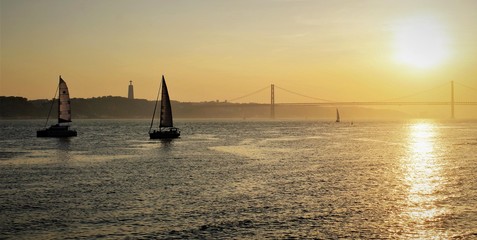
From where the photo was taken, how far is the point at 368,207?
86.7 feet

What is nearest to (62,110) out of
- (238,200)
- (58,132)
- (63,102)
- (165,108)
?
(63,102)

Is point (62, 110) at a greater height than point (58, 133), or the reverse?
point (62, 110)

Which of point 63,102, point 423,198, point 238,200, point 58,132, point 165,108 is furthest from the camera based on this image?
point 58,132

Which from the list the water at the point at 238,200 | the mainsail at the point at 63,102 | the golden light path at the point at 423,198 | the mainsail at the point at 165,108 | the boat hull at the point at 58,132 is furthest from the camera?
the boat hull at the point at 58,132

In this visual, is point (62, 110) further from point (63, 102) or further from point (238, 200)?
point (238, 200)

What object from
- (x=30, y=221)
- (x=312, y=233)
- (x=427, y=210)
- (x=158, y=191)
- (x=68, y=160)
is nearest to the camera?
(x=312, y=233)

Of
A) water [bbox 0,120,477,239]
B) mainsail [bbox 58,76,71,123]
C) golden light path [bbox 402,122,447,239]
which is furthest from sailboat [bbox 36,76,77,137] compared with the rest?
golden light path [bbox 402,122,447,239]

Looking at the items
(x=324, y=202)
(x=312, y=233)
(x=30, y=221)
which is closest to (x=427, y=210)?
(x=324, y=202)

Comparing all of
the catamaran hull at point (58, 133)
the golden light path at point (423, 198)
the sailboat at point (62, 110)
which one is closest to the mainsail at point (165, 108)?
the sailboat at point (62, 110)

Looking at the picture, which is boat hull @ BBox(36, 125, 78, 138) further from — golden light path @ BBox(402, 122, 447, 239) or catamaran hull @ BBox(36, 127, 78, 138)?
golden light path @ BBox(402, 122, 447, 239)

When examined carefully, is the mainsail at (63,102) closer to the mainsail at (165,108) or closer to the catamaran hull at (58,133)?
the catamaran hull at (58,133)

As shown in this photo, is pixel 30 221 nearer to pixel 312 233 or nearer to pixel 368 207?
pixel 312 233

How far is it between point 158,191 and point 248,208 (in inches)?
317

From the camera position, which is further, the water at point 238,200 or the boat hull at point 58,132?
the boat hull at point 58,132
